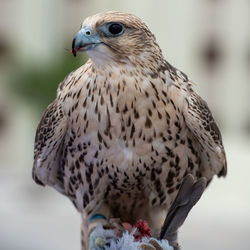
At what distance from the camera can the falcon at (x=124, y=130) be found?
7.41 feet

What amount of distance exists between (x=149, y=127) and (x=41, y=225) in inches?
342

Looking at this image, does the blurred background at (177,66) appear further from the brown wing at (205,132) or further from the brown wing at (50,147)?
the brown wing at (205,132)

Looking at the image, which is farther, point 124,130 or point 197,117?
point 197,117

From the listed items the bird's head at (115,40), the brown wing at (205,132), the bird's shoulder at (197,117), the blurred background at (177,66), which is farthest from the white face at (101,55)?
the blurred background at (177,66)

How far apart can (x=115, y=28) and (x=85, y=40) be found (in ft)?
0.44

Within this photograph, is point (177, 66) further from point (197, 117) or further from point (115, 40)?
point (115, 40)

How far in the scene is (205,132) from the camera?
2.44 metres

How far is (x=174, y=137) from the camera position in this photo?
93.1 inches

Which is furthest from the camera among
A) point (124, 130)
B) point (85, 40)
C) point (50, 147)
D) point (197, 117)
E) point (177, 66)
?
point (177, 66)

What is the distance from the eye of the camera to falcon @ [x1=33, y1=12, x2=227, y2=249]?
226cm

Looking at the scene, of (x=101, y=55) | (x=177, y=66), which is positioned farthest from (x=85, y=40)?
(x=177, y=66)

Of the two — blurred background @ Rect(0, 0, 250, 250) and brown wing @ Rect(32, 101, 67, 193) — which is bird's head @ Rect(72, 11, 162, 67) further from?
blurred background @ Rect(0, 0, 250, 250)

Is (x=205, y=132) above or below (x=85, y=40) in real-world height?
below

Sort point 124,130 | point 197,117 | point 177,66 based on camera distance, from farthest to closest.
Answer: point 177,66, point 197,117, point 124,130
